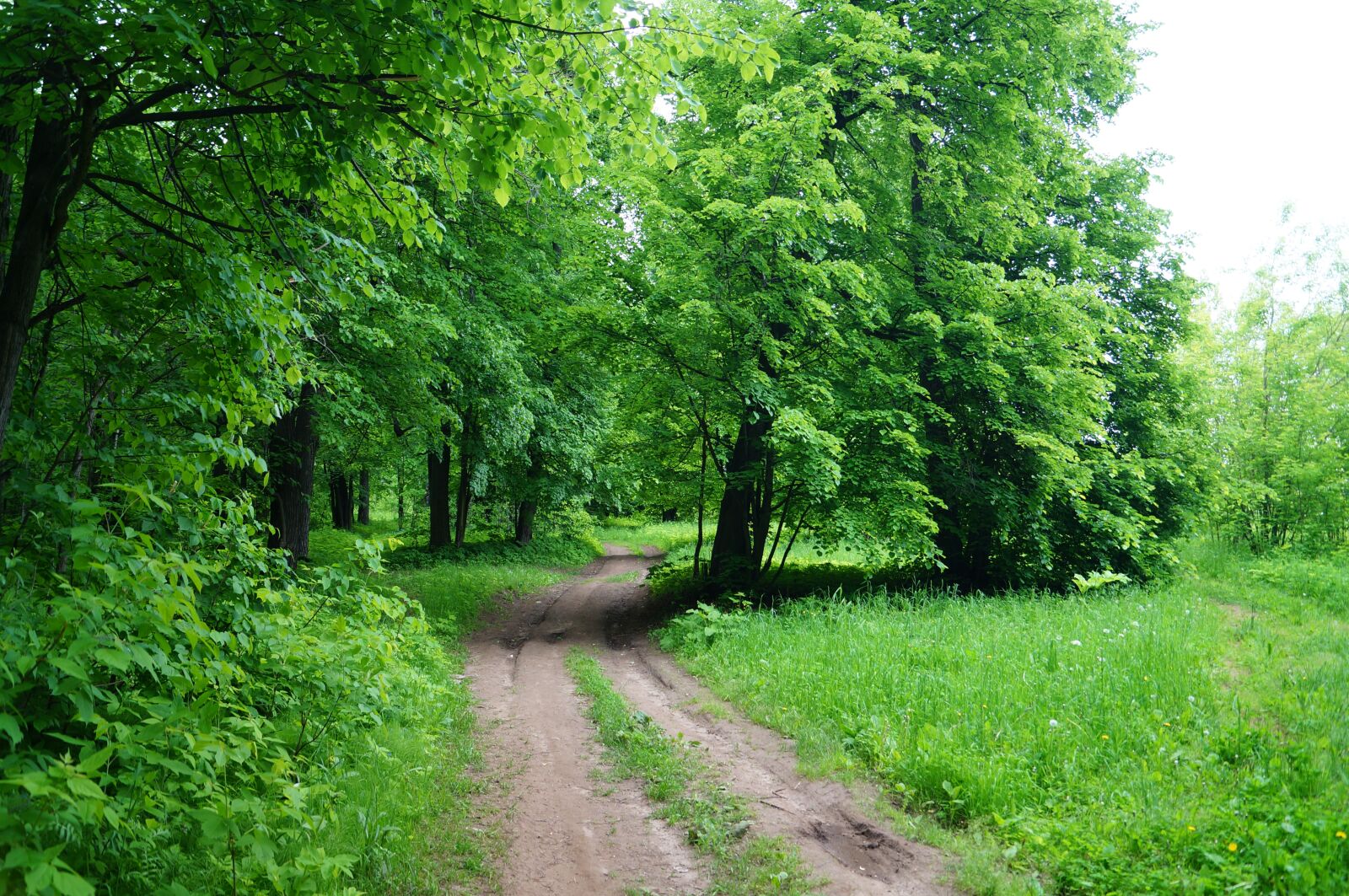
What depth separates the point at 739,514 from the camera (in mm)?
15445

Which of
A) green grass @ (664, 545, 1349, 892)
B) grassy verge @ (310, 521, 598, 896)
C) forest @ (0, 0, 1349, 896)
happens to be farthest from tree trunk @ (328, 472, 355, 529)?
green grass @ (664, 545, 1349, 892)

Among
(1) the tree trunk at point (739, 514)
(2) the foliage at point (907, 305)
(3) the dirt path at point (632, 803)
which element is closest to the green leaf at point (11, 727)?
(3) the dirt path at point (632, 803)

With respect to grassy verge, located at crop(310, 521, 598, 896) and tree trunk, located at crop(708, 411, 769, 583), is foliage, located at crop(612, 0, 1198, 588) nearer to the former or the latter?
tree trunk, located at crop(708, 411, 769, 583)

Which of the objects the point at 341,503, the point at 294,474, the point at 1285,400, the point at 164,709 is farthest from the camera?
the point at 341,503

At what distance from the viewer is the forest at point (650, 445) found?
3.62 metres

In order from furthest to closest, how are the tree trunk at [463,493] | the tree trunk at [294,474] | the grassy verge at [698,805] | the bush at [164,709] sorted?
the tree trunk at [463,493] → the tree trunk at [294,474] → the grassy verge at [698,805] → the bush at [164,709]

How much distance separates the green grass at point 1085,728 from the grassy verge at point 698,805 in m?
Answer: 1.00

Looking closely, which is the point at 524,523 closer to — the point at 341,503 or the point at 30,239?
the point at 341,503

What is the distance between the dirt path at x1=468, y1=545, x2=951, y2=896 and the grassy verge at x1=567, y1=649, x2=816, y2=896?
141mm

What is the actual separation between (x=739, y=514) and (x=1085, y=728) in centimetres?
971

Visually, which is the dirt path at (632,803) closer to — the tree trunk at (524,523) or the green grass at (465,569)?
the green grass at (465,569)

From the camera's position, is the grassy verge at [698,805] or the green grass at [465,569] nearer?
the grassy verge at [698,805]

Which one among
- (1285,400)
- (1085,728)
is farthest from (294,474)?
(1285,400)

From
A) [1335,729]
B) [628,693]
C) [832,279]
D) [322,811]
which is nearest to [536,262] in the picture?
[832,279]
